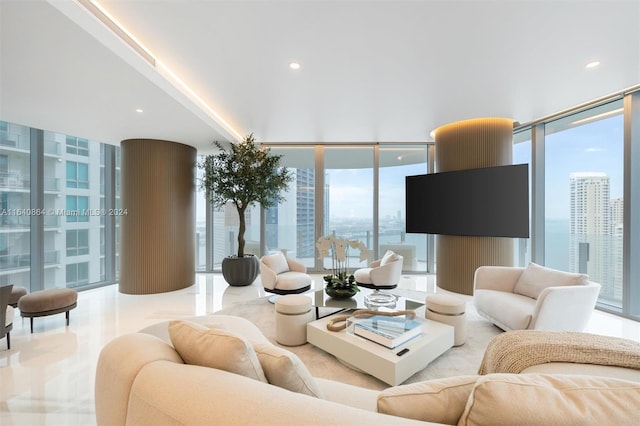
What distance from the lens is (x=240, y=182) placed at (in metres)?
4.83

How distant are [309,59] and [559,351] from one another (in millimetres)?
2965

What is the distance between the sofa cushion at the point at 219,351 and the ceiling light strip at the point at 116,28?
100 inches

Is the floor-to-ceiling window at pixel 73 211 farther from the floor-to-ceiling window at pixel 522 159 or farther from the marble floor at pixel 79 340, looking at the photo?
the floor-to-ceiling window at pixel 522 159

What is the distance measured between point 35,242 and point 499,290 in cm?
655

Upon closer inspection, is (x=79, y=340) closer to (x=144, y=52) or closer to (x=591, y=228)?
(x=144, y=52)

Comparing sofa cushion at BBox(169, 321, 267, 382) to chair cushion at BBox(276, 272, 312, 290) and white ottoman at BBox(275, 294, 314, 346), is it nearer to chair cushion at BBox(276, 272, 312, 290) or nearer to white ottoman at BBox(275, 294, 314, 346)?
white ottoman at BBox(275, 294, 314, 346)

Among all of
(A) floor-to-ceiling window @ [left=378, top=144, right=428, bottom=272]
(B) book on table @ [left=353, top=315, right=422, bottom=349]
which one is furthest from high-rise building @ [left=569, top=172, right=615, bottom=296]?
(B) book on table @ [left=353, top=315, right=422, bottom=349]

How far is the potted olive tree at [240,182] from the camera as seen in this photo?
480 cm

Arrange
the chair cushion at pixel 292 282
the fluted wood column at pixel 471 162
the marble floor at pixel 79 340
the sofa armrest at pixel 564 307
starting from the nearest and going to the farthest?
the marble floor at pixel 79 340
the sofa armrest at pixel 564 307
the chair cushion at pixel 292 282
the fluted wood column at pixel 471 162

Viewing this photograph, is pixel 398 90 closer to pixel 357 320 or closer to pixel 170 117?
pixel 357 320

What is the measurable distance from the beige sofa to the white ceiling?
2.38m

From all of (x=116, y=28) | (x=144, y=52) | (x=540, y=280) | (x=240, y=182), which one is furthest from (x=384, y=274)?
(x=116, y=28)

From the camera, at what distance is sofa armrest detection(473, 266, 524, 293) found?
10.6ft

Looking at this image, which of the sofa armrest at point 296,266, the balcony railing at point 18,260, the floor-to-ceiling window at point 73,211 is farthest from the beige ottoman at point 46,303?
the sofa armrest at point 296,266
